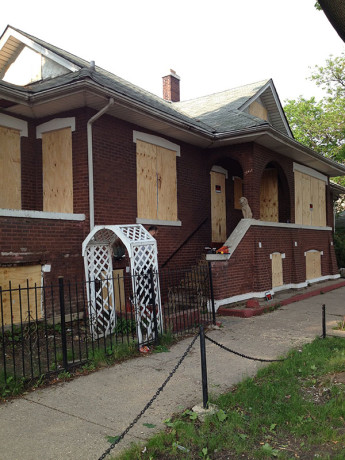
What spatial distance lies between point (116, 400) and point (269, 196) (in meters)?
11.7

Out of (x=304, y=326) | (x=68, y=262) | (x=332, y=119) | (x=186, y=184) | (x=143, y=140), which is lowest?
(x=304, y=326)

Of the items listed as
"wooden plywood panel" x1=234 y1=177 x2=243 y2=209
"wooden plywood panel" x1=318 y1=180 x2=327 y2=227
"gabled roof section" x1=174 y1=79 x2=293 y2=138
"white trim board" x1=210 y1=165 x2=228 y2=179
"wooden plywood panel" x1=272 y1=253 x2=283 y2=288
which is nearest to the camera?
"gabled roof section" x1=174 y1=79 x2=293 y2=138

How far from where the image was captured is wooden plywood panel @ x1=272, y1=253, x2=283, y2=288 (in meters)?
12.8

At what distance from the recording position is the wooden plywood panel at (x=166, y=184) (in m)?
11.0

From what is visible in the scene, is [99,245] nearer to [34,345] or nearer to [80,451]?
[34,345]

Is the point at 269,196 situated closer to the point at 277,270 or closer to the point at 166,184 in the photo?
the point at 277,270

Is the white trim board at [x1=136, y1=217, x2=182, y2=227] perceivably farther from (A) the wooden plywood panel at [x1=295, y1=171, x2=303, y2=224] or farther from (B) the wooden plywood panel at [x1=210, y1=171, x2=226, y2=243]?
(A) the wooden plywood panel at [x1=295, y1=171, x2=303, y2=224]

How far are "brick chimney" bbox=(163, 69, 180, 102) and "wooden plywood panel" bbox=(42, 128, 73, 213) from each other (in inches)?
444

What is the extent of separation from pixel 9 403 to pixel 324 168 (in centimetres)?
1550

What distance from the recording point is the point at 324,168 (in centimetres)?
1708

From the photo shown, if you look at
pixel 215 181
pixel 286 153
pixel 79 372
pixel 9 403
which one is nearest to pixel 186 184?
pixel 215 181

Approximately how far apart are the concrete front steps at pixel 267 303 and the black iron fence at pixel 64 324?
63 centimetres

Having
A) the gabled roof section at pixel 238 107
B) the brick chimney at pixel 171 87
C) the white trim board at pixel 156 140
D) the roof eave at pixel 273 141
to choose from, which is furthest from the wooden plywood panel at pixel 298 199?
the brick chimney at pixel 171 87

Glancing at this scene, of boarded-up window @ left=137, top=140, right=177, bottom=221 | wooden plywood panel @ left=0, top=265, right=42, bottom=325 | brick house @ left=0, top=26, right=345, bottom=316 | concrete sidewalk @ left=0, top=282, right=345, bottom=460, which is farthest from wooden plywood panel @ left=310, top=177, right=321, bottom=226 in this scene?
wooden plywood panel @ left=0, top=265, right=42, bottom=325
